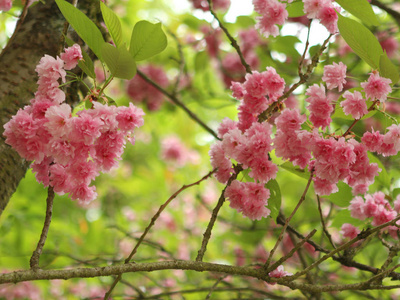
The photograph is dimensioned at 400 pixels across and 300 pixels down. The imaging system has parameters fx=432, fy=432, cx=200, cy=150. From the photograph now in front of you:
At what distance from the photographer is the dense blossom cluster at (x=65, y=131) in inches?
42.5

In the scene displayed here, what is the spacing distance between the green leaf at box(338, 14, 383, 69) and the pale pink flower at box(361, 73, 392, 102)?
0.31 ft

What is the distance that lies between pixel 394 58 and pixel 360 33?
2.37 m

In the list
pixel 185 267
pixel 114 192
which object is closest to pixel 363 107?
pixel 185 267

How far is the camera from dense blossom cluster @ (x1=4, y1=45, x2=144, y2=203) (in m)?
1.08

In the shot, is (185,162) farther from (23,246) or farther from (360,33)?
(360,33)

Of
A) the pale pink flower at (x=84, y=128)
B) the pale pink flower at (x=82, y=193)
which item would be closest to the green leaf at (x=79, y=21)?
the pale pink flower at (x=84, y=128)

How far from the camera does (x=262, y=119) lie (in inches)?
51.0

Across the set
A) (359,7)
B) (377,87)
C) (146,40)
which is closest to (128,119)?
(146,40)

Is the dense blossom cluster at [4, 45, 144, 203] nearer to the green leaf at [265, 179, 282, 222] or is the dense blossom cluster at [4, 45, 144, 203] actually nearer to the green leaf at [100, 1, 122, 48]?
the green leaf at [100, 1, 122, 48]

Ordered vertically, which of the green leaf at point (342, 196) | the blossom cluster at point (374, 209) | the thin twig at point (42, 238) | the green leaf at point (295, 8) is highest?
the green leaf at point (295, 8)

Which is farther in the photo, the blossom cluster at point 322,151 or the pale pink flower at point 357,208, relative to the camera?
the pale pink flower at point 357,208

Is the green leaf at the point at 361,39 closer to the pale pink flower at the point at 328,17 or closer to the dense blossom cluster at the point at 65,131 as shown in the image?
the pale pink flower at the point at 328,17

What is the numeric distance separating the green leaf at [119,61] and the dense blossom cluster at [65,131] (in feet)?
0.30

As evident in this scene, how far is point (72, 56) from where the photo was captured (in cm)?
118
